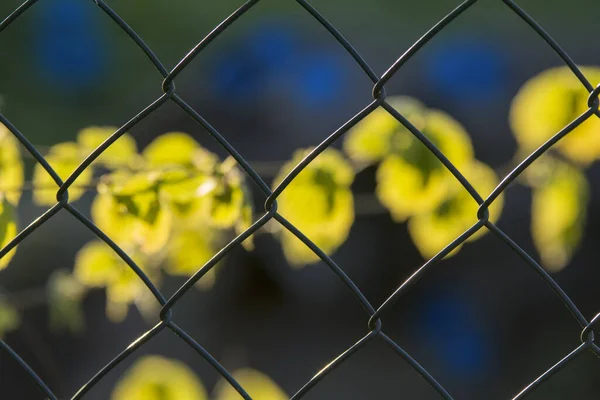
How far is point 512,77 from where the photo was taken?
543 cm

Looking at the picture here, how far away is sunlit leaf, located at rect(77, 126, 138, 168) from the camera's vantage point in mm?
1074

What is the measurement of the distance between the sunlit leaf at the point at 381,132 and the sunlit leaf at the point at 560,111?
0.45 ft

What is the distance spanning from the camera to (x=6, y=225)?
90 centimetres

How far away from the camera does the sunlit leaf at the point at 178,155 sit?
1.06 m

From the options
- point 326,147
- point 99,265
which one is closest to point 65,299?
point 99,265

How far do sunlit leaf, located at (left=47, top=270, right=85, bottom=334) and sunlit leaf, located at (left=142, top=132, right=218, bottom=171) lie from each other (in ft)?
1.63

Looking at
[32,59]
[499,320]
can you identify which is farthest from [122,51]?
[499,320]

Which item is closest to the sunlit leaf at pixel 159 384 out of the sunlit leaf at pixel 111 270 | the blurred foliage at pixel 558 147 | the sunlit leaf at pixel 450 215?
the sunlit leaf at pixel 111 270

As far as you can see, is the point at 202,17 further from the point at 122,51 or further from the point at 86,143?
the point at 86,143

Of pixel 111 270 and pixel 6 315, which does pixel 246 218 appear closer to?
pixel 111 270

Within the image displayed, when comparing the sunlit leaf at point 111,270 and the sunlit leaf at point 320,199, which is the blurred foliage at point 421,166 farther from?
the sunlit leaf at point 111,270

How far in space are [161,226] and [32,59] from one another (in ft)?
20.7

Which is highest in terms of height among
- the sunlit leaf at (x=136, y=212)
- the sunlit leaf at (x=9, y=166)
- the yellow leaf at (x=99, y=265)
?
the sunlit leaf at (x=9, y=166)

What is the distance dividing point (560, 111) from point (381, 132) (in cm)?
24
